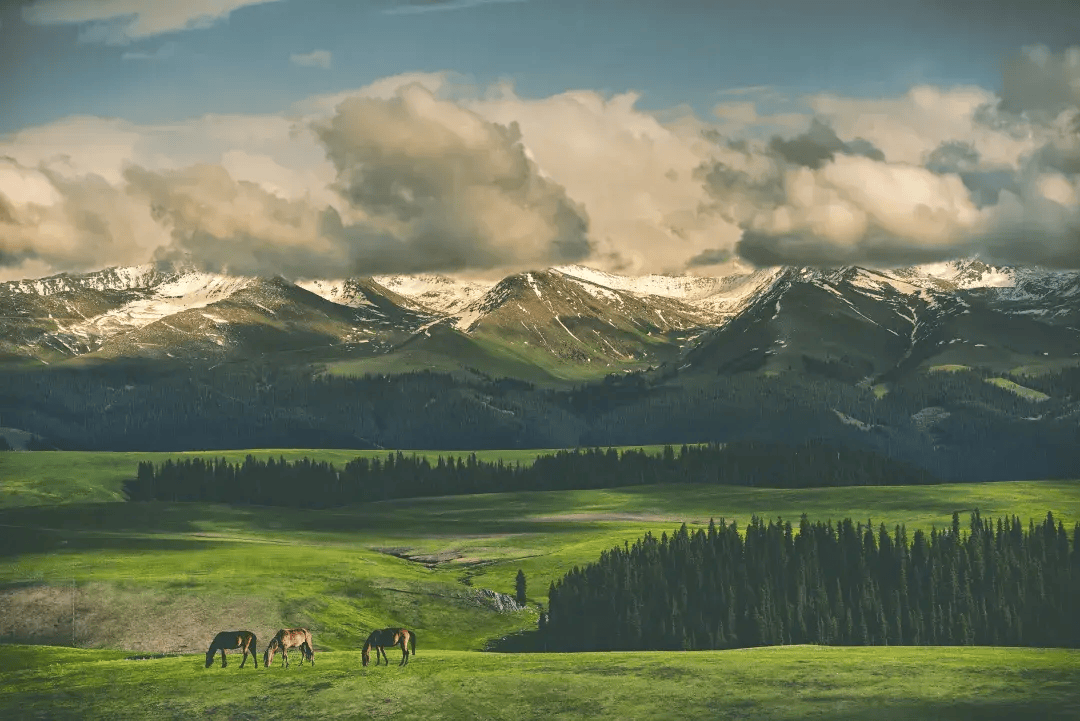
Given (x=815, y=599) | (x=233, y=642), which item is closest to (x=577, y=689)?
(x=233, y=642)

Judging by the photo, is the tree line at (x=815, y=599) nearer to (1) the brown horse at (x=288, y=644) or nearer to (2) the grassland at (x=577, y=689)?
(1) the brown horse at (x=288, y=644)

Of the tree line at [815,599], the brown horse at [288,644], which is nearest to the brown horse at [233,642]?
the brown horse at [288,644]

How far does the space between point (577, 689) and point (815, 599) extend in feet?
345

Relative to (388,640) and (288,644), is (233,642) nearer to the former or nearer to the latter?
(288,644)

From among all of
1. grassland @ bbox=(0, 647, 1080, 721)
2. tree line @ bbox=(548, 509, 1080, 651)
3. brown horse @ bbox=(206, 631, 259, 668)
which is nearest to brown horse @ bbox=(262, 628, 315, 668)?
grassland @ bbox=(0, 647, 1080, 721)

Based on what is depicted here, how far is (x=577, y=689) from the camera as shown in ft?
277

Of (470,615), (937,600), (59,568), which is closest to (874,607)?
(937,600)

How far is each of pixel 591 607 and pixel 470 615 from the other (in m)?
16.5

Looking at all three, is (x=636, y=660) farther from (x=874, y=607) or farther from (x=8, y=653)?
(x=874, y=607)

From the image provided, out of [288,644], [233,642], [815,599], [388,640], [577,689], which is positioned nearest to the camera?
[577,689]

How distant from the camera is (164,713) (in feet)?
266

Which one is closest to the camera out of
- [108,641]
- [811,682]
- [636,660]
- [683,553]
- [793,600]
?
[811,682]

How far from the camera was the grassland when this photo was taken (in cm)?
7888

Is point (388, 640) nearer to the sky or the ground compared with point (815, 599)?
nearer to the sky
